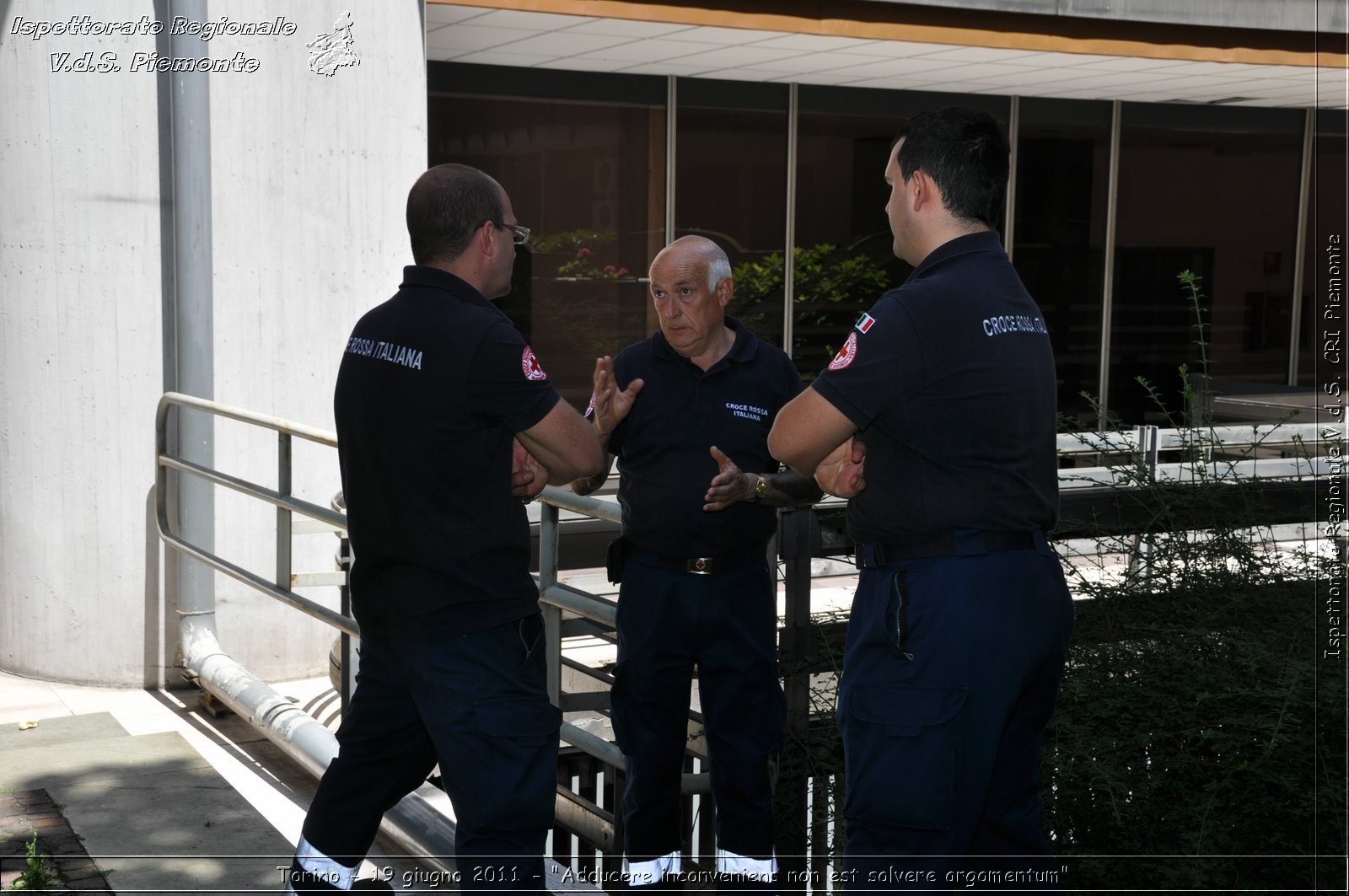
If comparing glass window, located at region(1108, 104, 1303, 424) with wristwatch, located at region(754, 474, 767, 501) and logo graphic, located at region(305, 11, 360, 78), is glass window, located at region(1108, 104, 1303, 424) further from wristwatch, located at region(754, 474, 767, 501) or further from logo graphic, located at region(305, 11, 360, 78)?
wristwatch, located at region(754, 474, 767, 501)

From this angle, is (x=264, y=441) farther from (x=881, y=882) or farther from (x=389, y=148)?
(x=881, y=882)

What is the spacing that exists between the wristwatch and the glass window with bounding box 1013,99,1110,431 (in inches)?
417

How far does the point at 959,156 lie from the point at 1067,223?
11.8m

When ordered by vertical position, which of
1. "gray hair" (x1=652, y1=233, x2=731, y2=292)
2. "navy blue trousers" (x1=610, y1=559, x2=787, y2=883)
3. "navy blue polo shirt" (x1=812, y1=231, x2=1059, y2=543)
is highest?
"gray hair" (x1=652, y1=233, x2=731, y2=292)

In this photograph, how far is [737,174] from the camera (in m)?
12.5

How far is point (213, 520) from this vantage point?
6637mm

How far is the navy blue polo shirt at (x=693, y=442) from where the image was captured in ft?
13.0

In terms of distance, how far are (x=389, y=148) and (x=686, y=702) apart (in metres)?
4.17

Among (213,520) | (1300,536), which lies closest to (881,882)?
(1300,536)

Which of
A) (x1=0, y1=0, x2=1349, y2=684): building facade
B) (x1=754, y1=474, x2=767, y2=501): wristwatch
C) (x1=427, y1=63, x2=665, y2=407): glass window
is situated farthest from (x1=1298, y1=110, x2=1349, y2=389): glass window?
(x1=754, y1=474, x2=767, y2=501): wristwatch

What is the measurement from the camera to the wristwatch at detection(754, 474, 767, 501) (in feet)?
12.7

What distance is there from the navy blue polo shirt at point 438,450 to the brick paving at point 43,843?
179 cm

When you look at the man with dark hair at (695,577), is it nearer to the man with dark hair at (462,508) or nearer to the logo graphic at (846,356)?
the man with dark hair at (462,508)

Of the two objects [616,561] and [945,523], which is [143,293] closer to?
[616,561]
